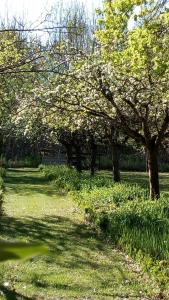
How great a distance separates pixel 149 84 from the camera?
12.4m

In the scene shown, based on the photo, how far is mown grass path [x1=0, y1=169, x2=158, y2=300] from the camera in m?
6.44

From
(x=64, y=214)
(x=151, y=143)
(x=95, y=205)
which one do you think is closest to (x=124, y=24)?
(x=151, y=143)

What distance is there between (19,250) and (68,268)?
7.56 meters

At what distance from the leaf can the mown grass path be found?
374 cm

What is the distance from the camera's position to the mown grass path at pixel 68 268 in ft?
21.1

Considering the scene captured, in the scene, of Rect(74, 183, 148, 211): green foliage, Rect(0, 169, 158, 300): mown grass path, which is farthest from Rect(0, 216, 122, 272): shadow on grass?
Rect(74, 183, 148, 211): green foliage

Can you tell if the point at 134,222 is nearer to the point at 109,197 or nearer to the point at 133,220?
the point at 133,220

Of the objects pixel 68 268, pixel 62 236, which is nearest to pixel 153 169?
pixel 62 236

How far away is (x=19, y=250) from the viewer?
0.44 meters

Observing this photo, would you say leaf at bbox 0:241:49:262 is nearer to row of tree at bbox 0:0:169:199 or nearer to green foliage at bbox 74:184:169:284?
green foliage at bbox 74:184:169:284

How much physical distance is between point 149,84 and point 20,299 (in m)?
7.77

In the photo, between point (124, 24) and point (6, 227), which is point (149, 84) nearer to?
point (124, 24)

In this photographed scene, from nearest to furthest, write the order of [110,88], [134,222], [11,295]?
[11,295]
[134,222]
[110,88]

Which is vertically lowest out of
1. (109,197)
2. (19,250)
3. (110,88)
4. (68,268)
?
(68,268)
